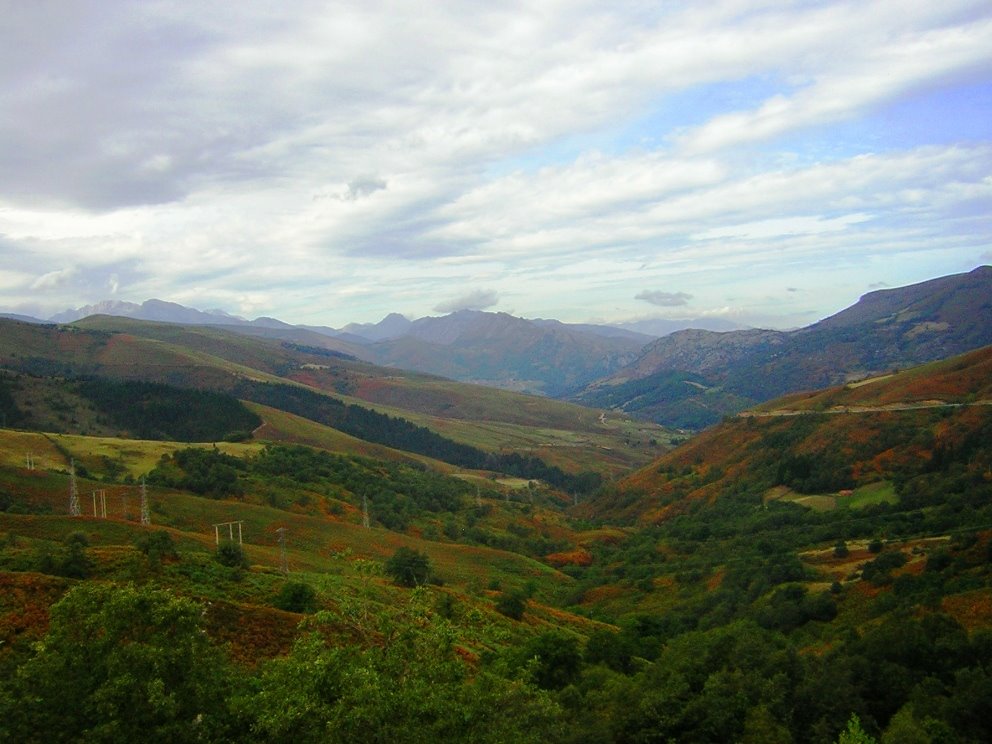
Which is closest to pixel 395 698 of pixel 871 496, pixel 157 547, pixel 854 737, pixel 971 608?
pixel 854 737

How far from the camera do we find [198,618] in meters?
19.4

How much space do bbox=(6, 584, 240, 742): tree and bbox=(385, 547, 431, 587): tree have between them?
40.5 m

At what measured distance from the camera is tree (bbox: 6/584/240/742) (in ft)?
55.7

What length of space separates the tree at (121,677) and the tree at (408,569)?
40484mm

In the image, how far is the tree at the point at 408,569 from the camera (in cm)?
5956

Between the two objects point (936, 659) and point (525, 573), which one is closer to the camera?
point (936, 659)

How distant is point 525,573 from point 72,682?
7096cm

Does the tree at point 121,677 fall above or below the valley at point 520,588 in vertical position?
above

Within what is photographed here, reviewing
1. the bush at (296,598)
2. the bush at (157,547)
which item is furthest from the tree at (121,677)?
the bush at (157,547)

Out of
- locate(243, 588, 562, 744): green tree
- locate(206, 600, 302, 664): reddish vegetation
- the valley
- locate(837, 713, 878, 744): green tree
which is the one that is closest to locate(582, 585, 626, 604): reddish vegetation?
the valley

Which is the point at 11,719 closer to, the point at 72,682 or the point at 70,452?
the point at 72,682

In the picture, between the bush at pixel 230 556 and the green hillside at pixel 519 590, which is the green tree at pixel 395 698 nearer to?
the green hillside at pixel 519 590

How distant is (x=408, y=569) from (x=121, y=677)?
44.1m

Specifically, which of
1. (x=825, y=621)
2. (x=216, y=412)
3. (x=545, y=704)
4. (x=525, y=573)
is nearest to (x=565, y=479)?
(x=216, y=412)
